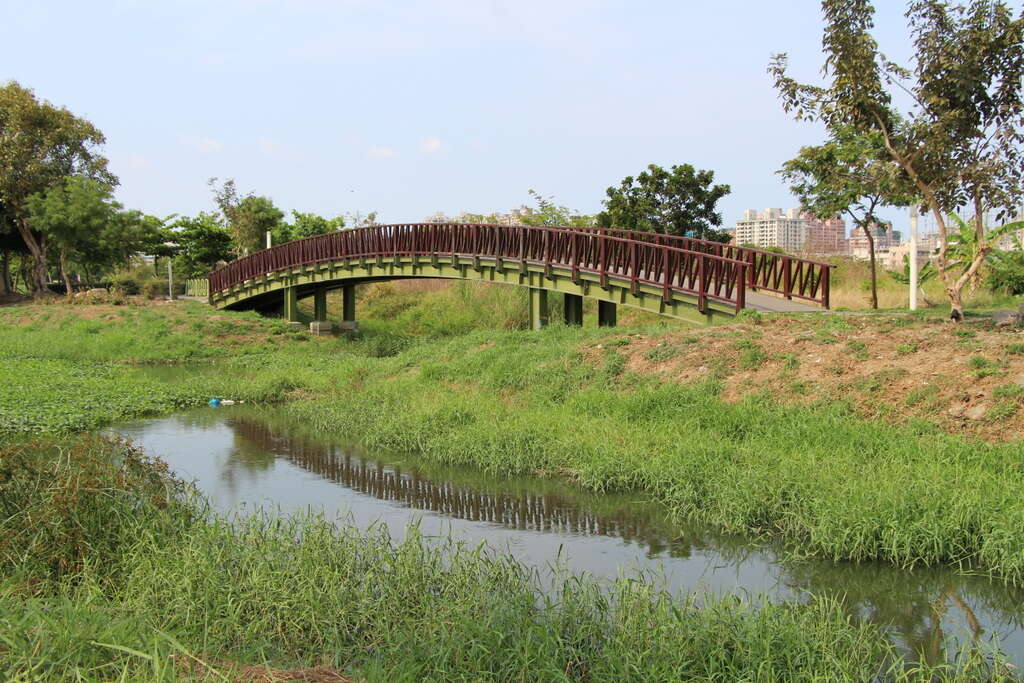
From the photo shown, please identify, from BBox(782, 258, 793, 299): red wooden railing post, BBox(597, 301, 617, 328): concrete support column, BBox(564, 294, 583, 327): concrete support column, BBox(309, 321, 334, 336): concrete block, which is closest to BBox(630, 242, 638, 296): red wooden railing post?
BBox(782, 258, 793, 299): red wooden railing post

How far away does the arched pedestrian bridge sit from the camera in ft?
47.2

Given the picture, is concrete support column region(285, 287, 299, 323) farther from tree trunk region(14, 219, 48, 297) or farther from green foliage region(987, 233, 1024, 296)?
green foliage region(987, 233, 1024, 296)

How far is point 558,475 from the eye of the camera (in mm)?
9266

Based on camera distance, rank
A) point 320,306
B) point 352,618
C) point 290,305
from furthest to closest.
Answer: point 320,306
point 290,305
point 352,618

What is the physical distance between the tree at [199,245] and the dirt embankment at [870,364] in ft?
109

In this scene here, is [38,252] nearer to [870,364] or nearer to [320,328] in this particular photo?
[320,328]

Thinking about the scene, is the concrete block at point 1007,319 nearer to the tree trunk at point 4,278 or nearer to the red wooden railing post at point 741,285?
the red wooden railing post at point 741,285

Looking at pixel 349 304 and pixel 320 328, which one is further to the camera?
pixel 349 304

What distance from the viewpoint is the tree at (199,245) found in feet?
137

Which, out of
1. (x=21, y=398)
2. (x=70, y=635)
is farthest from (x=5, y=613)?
(x=21, y=398)

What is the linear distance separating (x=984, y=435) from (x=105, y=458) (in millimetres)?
7826

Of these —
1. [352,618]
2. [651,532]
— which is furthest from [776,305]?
[352,618]

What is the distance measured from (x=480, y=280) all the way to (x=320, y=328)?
6.60 meters

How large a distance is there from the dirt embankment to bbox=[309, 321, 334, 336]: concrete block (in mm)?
14034
